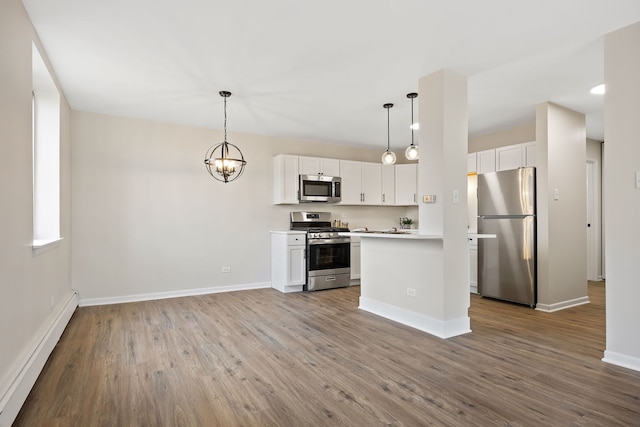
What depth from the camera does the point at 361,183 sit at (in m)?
6.31

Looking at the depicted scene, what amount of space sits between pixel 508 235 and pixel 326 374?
319cm

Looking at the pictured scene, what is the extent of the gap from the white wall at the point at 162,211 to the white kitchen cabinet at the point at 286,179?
19cm

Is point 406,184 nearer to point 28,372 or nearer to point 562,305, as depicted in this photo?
point 562,305

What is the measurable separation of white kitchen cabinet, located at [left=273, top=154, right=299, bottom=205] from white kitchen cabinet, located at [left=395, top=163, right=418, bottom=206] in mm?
2048

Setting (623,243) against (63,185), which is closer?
(623,243)

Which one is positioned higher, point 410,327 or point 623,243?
point 623,243

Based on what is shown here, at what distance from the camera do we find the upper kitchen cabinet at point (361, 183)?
615cm

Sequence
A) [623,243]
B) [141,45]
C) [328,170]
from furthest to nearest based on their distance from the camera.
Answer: [328,170] < [141,45] < [623,243]

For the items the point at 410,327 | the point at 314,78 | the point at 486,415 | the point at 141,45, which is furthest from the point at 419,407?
the point at 141,45

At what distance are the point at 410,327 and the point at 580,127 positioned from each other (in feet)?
11.1

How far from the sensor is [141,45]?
2770 mm

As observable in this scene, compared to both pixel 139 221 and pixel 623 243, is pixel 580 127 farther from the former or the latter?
pixel 139 221

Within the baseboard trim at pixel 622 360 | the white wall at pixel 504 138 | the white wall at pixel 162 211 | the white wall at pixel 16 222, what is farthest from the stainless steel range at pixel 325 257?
the baseboard trim at pixel 622 360

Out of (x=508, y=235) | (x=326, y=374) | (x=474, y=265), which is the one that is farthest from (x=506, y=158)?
(x=326, y=374)
